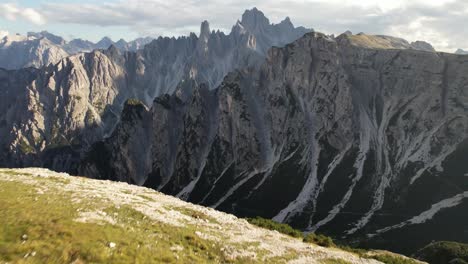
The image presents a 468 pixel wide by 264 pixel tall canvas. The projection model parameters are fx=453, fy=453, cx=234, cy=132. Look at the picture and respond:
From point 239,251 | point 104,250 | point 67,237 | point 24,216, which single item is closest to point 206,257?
point 239,251

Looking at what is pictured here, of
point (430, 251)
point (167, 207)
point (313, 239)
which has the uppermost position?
point (167, 207)

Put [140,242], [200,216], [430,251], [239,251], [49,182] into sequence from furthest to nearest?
[430,251], [49,182], [200,216], [239,251], [140,242]

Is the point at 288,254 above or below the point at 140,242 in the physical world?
below

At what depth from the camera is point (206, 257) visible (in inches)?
1681

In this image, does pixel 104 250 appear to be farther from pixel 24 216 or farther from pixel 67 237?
pixel 24 216

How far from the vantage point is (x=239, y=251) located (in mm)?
46406

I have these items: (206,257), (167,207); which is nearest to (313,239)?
(167,207)

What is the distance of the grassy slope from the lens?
1519 inches

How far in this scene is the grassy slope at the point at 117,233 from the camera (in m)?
38.6

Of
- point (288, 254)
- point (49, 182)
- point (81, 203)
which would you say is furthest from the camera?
point (49, 182)

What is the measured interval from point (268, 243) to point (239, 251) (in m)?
8.42

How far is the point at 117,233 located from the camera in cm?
4388

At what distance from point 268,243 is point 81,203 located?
2270 centimetres

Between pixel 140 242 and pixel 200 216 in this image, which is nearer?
pixel 140 242
